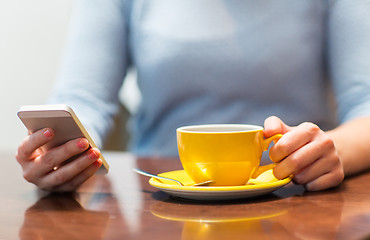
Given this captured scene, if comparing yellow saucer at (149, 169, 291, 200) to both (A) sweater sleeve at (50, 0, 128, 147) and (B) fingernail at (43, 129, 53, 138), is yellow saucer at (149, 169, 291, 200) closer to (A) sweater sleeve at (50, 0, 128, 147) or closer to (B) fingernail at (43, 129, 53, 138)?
(B) fingernail at (43, 129, 53, 138)

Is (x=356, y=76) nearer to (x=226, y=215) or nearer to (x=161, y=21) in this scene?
(x=161, y=21)

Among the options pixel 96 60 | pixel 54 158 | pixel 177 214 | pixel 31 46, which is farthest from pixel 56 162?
pixel 31 46

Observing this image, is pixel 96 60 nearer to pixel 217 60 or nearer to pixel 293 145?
pixel 217 60

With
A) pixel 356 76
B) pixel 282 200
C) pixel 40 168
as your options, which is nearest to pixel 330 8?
pixel 356 76

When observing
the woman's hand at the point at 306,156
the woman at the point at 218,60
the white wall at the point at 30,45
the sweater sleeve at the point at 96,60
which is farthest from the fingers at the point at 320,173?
the white wall at the point at 30,45

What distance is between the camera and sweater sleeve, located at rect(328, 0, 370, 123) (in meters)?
1.06

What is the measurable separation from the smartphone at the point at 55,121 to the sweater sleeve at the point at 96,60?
0.46m

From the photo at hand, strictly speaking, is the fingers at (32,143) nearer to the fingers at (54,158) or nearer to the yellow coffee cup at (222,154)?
the fingers at (54,158)

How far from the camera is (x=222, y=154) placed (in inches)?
25.0

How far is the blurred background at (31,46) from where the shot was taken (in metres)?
2.33

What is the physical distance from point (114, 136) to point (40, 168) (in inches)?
43.1

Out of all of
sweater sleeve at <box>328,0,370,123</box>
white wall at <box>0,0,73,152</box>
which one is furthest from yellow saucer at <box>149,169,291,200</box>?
white wall at <box>0,0,73,152</box>

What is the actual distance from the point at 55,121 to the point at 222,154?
0.79 feet

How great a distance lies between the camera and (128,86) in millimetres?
2318
